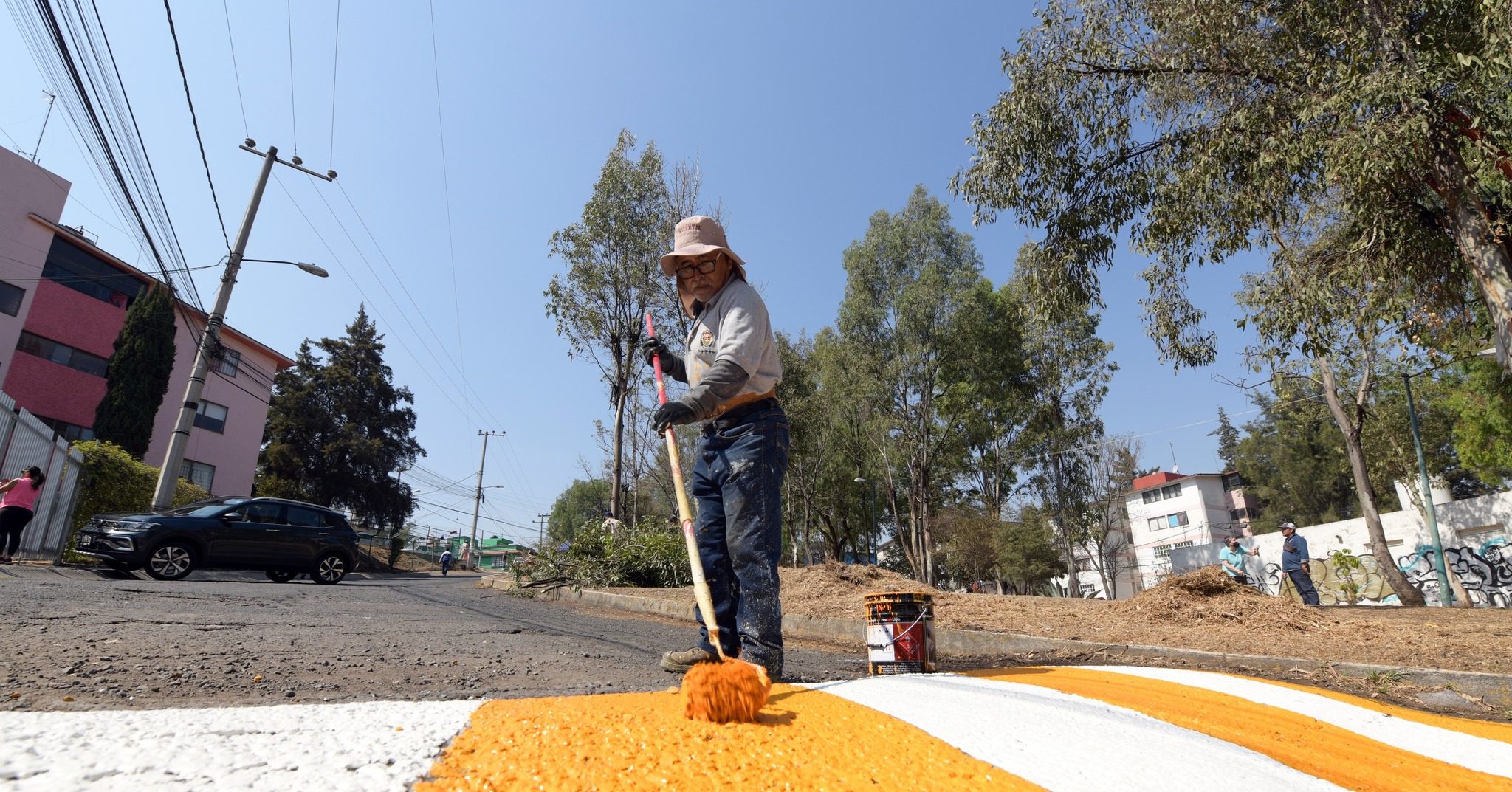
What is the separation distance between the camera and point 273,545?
11.5 metres

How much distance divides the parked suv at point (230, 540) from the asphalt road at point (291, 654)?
4120 mm

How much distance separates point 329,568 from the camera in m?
12.4

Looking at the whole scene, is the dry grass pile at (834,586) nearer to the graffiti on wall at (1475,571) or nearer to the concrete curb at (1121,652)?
the concrete curb at (1121,652)

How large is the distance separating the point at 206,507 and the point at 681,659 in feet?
37.7

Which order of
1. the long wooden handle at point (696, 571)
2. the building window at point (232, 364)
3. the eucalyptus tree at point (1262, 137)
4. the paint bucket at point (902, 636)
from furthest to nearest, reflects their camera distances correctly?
the building window at point (232, 364)
the eucalyptus tree at point (1262, 137)
the paint bucket at point (902, 636)
the long wooden handle at point (696, 571)

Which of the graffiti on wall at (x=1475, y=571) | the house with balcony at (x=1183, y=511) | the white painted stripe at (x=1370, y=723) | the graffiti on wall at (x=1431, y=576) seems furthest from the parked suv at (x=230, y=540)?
the house with balcony at (x=1183, y=511)

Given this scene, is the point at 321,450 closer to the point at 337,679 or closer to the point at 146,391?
the point at 146,391

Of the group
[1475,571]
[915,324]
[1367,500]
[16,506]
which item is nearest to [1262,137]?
[1367,500]

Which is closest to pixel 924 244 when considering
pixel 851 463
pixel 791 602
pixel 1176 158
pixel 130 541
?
pixel 851 463

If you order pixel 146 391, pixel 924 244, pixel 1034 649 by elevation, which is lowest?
pixel 1034 649

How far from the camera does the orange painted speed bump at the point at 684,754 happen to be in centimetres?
126

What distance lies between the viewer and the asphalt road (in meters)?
Result: 2.11

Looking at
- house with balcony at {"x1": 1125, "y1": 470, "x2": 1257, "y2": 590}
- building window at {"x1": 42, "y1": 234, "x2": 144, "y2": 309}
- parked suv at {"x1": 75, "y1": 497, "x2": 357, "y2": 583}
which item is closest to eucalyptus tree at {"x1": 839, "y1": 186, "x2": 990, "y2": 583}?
parked suv at {"x1": 75, "y1": 497, "x2": 357, "y2": 583}

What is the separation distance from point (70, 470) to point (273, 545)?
444 cm
